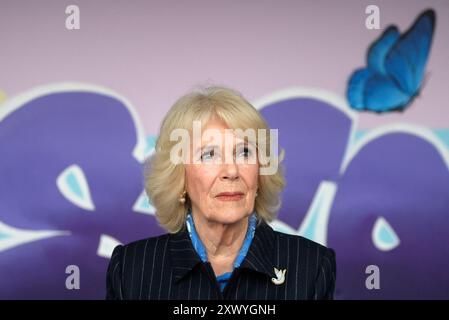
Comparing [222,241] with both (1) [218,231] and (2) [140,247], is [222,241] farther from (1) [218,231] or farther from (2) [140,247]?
(2) [140,247]

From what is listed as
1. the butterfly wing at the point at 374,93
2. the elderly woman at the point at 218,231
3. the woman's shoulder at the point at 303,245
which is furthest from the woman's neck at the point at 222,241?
the butterfly wing at the point at 374,93

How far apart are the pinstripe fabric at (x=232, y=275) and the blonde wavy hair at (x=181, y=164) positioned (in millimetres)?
88

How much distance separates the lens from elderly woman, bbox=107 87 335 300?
1748mm

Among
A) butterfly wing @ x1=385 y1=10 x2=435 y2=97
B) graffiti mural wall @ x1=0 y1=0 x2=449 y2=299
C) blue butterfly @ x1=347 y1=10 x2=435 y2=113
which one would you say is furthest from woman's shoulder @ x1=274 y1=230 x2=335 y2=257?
butterfly wing @ x1=385 y1=10 x2=435 y2=97

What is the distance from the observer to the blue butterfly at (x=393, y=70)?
3.70 meters

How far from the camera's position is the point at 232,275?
1757 millimetres

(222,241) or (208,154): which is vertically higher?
(208,154)

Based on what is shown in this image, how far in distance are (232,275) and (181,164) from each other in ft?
1.07

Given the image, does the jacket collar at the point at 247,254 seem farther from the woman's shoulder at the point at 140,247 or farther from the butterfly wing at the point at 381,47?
the butterfly wing at the point at 381,47

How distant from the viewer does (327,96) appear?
145 inches

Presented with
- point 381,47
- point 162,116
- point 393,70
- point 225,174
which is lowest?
point 225,174

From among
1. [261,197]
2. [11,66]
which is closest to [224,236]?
[261,197]

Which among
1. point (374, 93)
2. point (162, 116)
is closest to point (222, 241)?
point (162, 116)

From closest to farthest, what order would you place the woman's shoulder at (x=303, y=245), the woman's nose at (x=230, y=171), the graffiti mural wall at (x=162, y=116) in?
the woman's nose at (x=230, y=171)
the woman's shoulder at (x=303, y=245)
the graffiti mural wall at (x=162, y=116)
